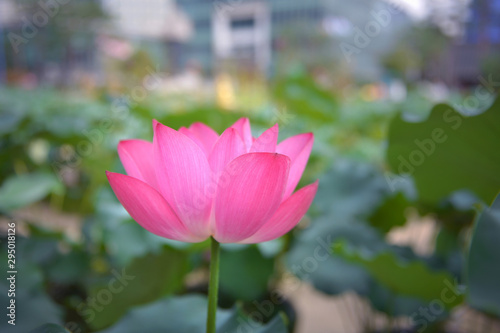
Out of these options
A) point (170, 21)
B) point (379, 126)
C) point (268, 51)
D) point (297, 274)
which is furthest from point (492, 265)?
point (268, 51)

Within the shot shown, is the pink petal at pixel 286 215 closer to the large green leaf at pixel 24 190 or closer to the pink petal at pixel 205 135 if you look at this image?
the pink petal at pixel 205 135

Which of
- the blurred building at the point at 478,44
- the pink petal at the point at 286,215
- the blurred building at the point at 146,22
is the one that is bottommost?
the pink petal at the point at 286,215

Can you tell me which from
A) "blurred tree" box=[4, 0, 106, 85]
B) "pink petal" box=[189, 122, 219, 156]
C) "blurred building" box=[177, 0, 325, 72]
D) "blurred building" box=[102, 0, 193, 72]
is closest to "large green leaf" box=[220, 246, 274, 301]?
"pink petal" box=[189, 122, 219, 156]

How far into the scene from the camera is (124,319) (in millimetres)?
270

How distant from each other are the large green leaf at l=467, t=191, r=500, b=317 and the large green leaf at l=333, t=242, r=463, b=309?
0.61 feet

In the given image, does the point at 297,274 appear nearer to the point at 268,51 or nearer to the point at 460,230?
the point at 460,230

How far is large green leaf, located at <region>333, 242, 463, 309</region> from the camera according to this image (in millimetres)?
366

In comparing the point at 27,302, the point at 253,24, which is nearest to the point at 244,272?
the point at 27,302

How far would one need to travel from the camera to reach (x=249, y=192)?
0.18m

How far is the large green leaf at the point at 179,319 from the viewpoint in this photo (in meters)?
0.25

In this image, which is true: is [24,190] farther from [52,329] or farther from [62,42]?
[62,42]

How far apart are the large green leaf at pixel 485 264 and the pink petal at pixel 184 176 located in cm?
12

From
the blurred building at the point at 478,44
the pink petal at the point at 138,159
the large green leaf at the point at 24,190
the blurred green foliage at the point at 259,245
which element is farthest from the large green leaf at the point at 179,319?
the blurred building at the point at 478,44

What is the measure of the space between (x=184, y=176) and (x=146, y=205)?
0.02m
